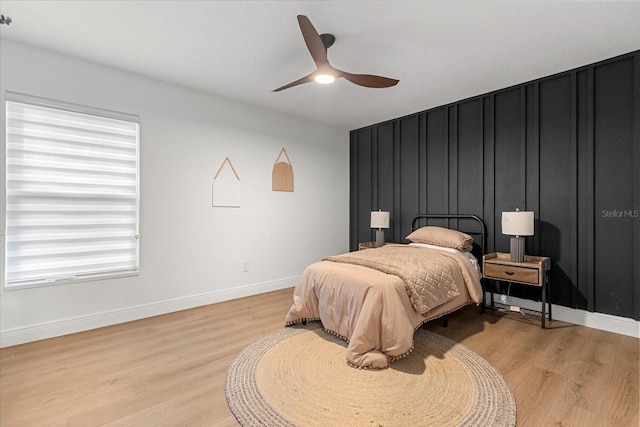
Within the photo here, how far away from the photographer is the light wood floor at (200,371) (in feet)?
5.38

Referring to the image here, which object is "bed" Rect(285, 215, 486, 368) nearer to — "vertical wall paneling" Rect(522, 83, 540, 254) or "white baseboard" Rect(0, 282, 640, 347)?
"vertical wall paneling" Rect(522, 83, 540, 254)

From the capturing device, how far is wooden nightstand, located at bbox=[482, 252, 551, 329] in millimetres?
2740

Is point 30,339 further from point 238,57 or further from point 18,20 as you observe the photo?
point 238,57

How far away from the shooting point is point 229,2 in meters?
2.01

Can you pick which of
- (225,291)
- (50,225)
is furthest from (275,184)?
(50,225)

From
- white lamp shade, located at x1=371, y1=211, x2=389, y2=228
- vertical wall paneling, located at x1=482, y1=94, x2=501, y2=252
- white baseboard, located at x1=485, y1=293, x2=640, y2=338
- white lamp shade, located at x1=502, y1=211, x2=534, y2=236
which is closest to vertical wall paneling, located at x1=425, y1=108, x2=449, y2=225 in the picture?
vertical wall paneling, located at x1=482, y1=94, x2=501, y2=252

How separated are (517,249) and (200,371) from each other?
3.06m

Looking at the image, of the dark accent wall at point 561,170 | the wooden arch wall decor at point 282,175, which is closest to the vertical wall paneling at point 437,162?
the dark accent wall at point 561,170

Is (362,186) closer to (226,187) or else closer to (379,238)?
(379,238)

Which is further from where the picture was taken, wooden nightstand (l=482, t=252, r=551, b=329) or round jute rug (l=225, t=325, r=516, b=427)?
wooden nightstand (l=482, t=252, r=551, b=329)

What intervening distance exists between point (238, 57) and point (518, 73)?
2812mm

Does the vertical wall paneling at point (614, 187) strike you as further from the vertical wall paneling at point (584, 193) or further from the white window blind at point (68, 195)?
the white window blind at point (68, 195)

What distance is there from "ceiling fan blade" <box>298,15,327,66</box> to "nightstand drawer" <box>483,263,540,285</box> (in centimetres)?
257

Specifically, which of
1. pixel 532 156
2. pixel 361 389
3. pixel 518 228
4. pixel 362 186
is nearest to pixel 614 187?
pixel 532 156
